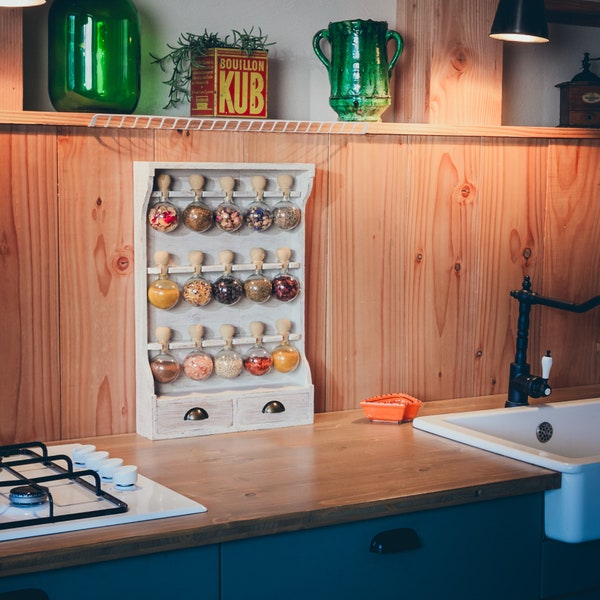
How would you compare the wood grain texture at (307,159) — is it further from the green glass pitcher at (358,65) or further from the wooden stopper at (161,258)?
the wooden stopper at (161,258)

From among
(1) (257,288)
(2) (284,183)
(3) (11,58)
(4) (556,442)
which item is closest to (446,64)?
(2) (284,183)

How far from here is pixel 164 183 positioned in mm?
2262

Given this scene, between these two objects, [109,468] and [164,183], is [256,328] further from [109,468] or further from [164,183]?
[109,468]

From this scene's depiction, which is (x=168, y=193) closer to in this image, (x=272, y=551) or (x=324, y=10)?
(x=324, y=10)

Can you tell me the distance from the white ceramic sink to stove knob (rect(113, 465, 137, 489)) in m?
0.78

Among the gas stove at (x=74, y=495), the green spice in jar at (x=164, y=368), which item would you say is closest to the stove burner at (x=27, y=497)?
the gas stove at (x=74, y=495)

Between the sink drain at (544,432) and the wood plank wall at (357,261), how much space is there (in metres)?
0.26

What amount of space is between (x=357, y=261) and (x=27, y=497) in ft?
3.71

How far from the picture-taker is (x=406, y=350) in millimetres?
2695

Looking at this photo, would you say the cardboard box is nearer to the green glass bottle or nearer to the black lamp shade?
the green glass bottle

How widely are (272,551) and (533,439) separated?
1041 millimetres

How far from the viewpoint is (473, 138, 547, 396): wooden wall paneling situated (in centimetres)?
277

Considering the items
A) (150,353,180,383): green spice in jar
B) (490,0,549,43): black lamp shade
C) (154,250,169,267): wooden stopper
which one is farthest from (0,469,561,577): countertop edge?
(490,0,549,43): black lamp shade

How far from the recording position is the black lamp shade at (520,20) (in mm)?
2465
